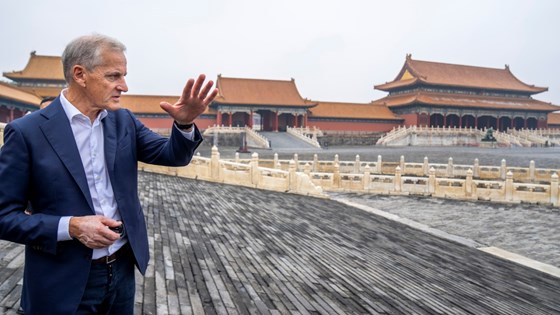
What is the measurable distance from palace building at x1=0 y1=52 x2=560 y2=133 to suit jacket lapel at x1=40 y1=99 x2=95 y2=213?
40889 mm

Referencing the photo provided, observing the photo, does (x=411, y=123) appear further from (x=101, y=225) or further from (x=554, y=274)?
(x=101, y=225)

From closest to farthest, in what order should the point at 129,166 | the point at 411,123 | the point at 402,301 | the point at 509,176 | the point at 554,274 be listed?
the point at 129,166 < the point at 402,301 < the point at 554,274 < the point at 509,176 < the point at 411,123

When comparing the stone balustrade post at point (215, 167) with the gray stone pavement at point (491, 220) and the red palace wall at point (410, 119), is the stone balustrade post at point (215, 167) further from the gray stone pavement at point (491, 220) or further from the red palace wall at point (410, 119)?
the red palace wall at point (410, 119)

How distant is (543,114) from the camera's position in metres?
51.8

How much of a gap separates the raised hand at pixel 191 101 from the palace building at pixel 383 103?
40.9m

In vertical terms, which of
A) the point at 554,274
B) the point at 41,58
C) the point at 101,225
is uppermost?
the point at 41,58

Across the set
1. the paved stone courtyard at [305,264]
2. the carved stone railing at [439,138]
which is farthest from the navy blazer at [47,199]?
the carved stone railing at [439,138]

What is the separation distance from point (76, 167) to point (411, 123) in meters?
48.1

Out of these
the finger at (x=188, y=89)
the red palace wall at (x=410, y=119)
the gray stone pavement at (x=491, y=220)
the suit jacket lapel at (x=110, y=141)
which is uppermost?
the red palace wall at (x=410, y=119)

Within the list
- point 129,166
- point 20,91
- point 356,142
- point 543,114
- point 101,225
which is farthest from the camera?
point 543,114

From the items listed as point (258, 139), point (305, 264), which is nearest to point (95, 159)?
point (305, 264)

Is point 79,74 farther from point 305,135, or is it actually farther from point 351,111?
point 351,111

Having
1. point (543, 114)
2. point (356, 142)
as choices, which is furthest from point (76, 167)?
point (543, 114)

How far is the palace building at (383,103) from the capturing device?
4322cm
